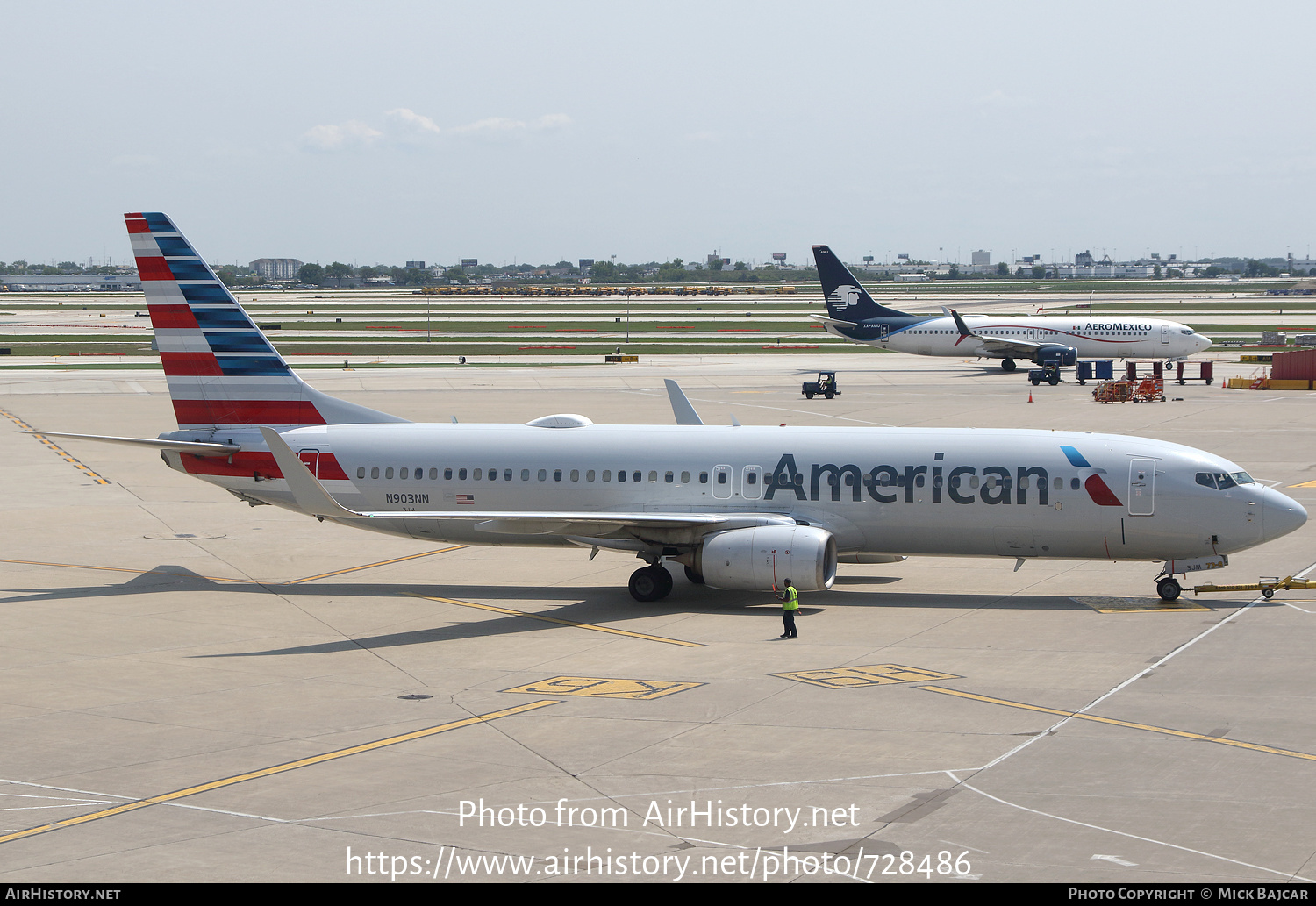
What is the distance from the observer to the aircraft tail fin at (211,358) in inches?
1437

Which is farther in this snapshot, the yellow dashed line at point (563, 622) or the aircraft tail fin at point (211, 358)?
the aircraft tail fin at point (211, 358)

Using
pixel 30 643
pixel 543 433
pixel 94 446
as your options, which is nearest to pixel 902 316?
pixel 94 446

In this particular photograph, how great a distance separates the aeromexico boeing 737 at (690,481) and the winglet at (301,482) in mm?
56

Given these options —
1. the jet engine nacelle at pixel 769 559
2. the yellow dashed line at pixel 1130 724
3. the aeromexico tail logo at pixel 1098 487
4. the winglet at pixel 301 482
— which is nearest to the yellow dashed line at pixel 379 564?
the winglet at pixel 301 482

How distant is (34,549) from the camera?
127 ft

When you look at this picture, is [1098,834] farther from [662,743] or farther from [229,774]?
[229,774]

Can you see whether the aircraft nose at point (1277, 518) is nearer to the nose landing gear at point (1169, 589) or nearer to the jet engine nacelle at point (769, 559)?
the nose landing gear at point (1169, 589)

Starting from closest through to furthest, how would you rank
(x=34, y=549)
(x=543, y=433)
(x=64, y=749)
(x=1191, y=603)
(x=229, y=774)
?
1. (x=229, y=774)
2. (x=64, y=749)
3. (x=1191, y=603)
4. (x=543, y=433)
5. (x=34, y=549)

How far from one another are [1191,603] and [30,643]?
A: 2594 centimetres

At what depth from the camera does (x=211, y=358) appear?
36844mm

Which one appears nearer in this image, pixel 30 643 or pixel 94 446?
pixel 30 643

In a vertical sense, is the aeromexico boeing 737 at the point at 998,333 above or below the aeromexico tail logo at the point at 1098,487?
above

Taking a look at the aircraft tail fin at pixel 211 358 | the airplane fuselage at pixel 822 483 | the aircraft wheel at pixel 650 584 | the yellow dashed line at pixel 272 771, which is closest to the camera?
the yellow dashed line at pixel 272 771

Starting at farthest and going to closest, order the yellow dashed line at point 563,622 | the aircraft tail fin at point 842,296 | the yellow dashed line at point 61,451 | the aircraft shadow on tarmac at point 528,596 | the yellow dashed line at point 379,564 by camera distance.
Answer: the aircraft tail fin at point 842,296, the yellow dashed line at point 61,451, the yellow dashed line at point 379,564, the aircraft shadow on tarmac at point 528,596, the yellow dashed line at point 563,622
